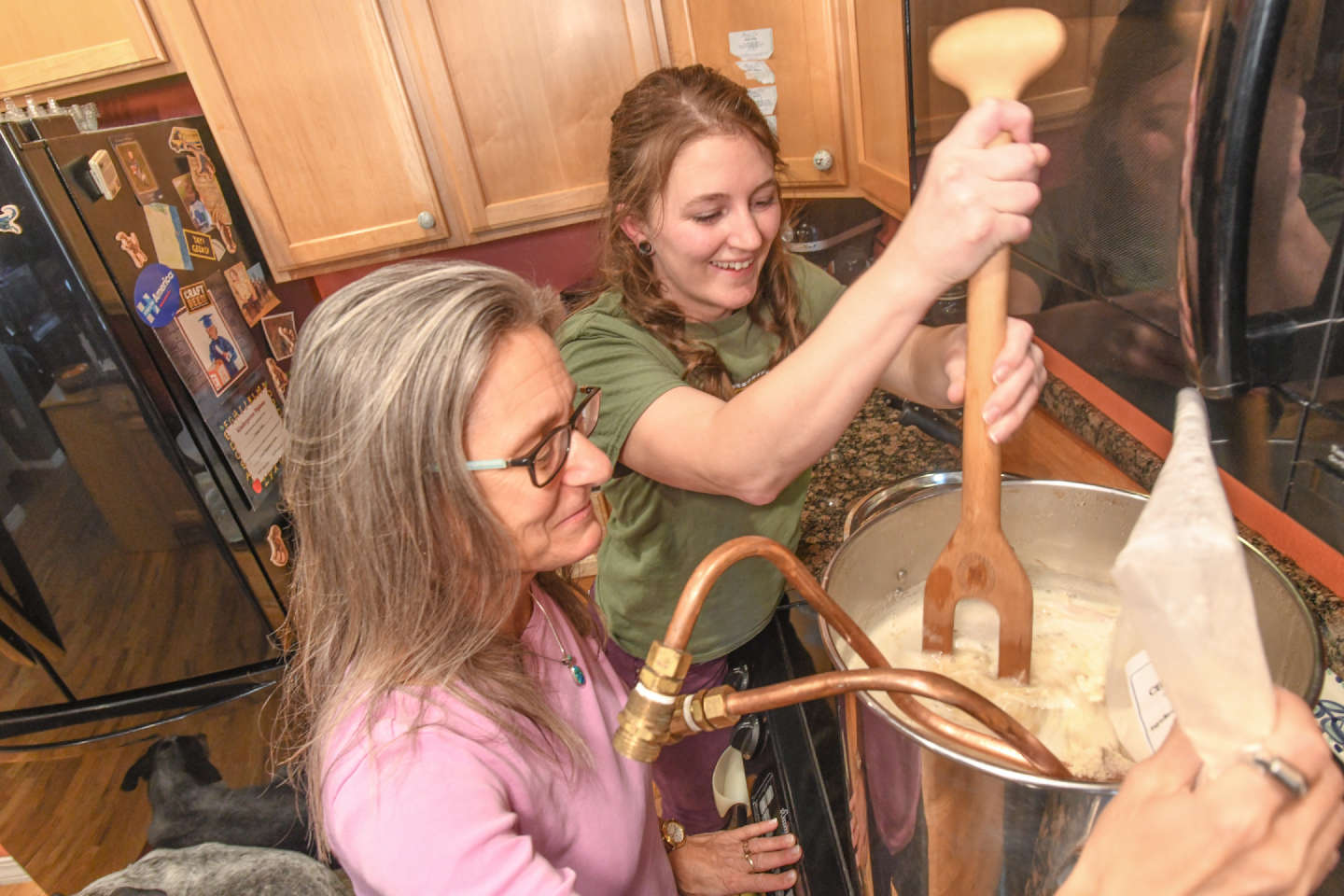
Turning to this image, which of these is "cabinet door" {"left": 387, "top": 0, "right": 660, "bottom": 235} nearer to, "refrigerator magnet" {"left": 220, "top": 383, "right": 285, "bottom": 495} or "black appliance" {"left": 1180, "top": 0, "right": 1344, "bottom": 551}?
"refrigerator magnet" {"left": 220, "top": 383, "right": 285, "bottom": 495}

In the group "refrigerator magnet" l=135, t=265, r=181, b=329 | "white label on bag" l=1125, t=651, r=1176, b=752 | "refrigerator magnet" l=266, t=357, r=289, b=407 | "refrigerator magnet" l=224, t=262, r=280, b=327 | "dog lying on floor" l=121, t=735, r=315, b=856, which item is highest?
"refrigerator magnet" l=135, t=265, r=181, b=329

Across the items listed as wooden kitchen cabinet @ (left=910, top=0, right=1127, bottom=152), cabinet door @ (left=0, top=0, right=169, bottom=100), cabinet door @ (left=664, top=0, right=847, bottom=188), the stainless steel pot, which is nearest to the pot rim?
the stainless steel pot

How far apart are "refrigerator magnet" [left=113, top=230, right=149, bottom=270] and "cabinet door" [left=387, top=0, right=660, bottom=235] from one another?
76 cm

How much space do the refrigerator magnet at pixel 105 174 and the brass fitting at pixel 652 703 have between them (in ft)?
5.56

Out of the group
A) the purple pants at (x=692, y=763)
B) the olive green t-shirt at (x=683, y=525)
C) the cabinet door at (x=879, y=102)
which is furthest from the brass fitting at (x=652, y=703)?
the cabinet door at (x=879, y=102)

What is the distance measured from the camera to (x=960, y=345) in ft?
3.03

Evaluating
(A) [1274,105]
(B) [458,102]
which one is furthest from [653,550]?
(B) [458,102]

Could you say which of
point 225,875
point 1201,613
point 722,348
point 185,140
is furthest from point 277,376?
point 1201,613

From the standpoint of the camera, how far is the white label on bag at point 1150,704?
518mm

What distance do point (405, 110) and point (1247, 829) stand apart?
221cm

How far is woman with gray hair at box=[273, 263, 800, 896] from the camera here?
1.88 feet

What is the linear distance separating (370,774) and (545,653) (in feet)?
0.84

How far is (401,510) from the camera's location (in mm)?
630

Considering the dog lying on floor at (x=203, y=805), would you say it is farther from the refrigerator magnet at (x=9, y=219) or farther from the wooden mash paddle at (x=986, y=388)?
the wooden mash paddle at (x=986, y=388)
